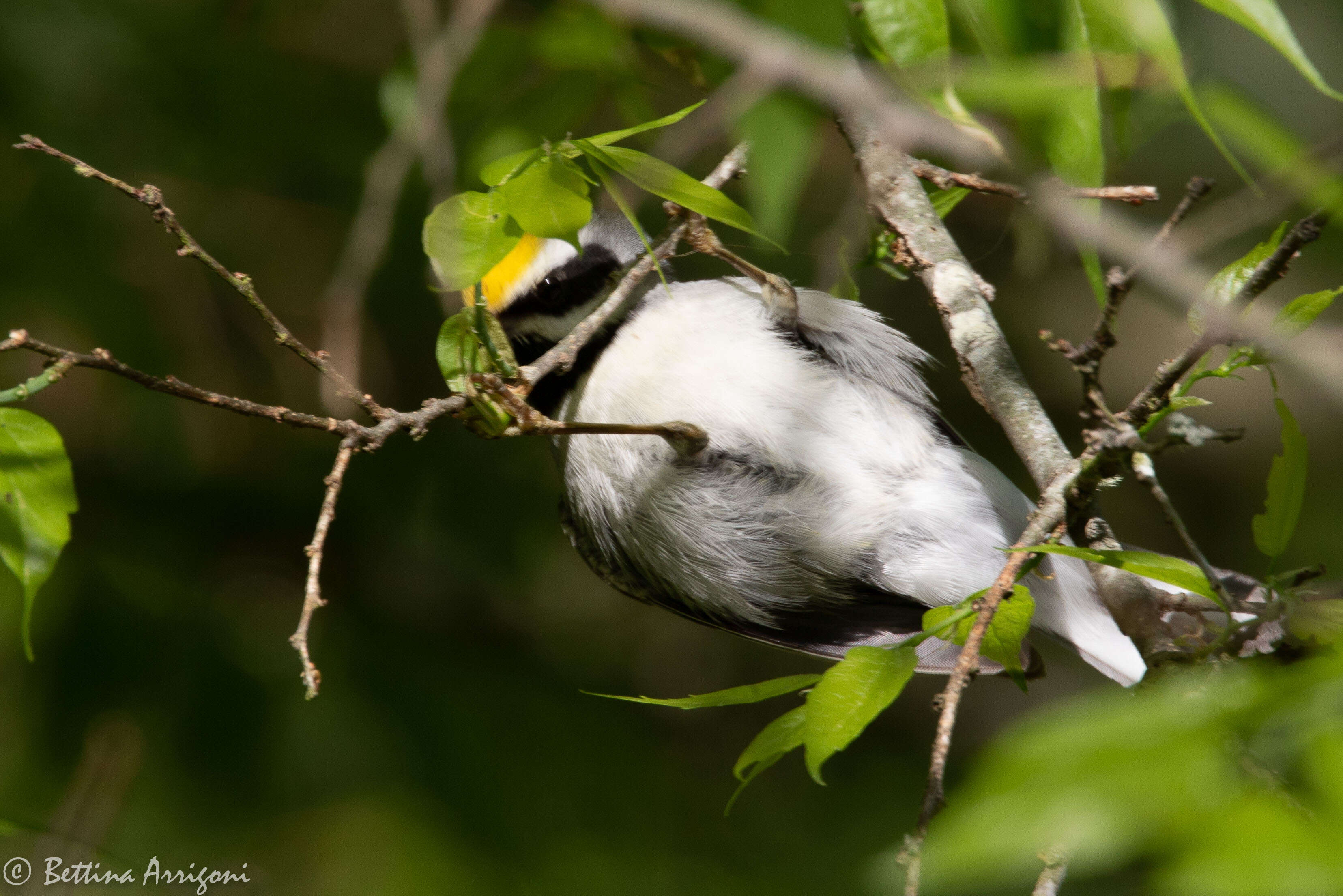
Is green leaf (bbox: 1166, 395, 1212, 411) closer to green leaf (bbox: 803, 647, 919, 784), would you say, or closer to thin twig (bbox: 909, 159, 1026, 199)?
green leaf (bbox: 803, 647, 919, 784)

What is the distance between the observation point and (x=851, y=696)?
3.45 ft

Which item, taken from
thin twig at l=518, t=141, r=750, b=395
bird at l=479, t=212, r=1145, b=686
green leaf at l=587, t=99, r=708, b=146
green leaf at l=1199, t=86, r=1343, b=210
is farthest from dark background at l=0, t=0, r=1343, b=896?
green leaf at l=1199, t=86, r=1343, b=210

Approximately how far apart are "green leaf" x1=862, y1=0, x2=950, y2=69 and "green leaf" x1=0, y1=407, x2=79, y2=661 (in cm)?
117

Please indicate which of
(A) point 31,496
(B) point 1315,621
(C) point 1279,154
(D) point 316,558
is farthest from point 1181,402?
(A) point 31,496

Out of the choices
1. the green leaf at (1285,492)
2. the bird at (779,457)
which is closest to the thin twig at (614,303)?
the bird at (779,457)

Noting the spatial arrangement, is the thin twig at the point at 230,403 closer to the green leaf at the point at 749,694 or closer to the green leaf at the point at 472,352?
the green leaf at the point at 472,352

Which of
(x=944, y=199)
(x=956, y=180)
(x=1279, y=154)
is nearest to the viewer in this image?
(x=1279, y=154)

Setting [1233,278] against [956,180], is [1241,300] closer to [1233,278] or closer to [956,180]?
[1233,278]

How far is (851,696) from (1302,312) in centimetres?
71

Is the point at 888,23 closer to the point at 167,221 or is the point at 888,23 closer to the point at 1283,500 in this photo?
the point at 1283,500

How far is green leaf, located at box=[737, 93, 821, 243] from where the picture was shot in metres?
0.98

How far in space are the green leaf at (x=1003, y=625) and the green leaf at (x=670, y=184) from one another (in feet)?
1.66

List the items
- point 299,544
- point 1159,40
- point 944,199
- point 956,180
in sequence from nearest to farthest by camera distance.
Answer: point 1159,40 < point 956,180 < point 944,199 < point 299,544

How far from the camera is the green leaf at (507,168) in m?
1.25
